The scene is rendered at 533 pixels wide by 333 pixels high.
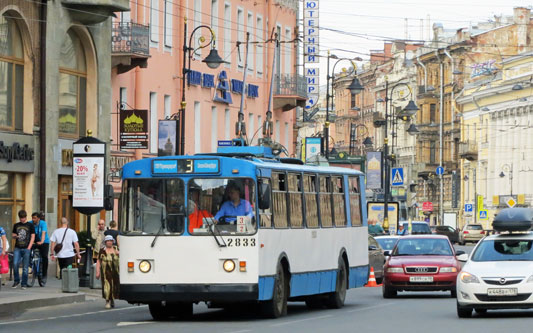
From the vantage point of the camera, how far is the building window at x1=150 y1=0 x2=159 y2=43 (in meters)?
54.8

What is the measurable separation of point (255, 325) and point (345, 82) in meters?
131

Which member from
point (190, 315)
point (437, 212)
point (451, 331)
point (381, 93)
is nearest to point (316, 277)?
point (190, 315)

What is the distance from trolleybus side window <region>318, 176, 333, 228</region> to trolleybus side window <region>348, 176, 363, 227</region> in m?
1.82

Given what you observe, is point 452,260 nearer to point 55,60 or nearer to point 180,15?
point 55,60

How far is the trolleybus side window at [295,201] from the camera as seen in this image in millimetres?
26625

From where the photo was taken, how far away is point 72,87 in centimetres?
4469

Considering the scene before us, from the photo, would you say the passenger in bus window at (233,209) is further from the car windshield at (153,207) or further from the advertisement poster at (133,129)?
the advertisement poster at (133,129)

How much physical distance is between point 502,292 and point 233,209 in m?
4.59

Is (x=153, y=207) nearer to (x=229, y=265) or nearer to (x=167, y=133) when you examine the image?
(x=229, y=265)

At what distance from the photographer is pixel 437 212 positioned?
453ft

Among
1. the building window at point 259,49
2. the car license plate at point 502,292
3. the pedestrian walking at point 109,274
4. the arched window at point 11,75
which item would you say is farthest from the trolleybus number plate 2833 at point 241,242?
the building window at point 259,49

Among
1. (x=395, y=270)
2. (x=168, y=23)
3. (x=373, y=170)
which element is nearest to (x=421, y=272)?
(x=395, y=270)

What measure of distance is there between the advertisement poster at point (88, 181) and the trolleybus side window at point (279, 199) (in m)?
10.1

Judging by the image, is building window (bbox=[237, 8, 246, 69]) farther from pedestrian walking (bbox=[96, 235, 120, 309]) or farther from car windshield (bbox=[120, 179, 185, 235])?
car windshield (bbox=[120, 179, 185, 235])
